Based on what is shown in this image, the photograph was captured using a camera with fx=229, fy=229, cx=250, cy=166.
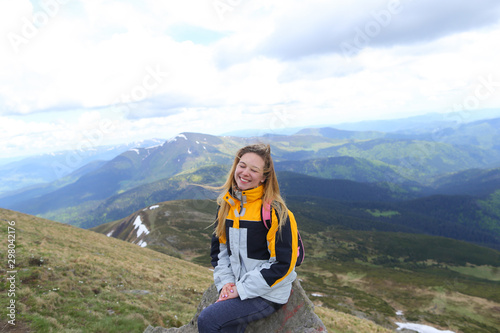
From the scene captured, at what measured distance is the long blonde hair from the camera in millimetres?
5844

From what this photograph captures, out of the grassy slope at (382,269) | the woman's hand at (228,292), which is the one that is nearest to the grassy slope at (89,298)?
the woman's hand at (228,292)

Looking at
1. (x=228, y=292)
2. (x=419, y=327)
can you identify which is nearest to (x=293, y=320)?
(x=228, y=292)

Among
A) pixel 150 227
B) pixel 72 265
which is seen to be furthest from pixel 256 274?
pixel 150 227

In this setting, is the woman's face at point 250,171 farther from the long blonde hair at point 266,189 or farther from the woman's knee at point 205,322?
the woman's knee at point 205,322

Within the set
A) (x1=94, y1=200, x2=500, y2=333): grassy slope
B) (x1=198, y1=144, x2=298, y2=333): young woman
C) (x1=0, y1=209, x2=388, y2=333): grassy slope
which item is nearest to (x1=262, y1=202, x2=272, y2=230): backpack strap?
(x1=198, y1=144, x2=298, y2=333): young woman

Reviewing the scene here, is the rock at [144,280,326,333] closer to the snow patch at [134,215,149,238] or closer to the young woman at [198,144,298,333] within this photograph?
the young woman at [198,144,298,333]

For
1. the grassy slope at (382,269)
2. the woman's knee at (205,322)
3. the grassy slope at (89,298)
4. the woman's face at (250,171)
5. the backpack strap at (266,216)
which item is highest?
the woman's face at (250,171)

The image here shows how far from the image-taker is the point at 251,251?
6.00 meters

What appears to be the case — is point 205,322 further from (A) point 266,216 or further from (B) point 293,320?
(B) point 293,320

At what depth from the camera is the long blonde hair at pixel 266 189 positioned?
19.2 ft

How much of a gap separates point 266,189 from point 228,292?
287 cm

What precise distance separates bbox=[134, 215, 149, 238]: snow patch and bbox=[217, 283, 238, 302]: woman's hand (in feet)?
338

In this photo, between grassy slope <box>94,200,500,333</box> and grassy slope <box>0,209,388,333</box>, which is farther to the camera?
grassy slope <box>94,200,500,333</box>

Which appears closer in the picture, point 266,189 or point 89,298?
point 266,189
